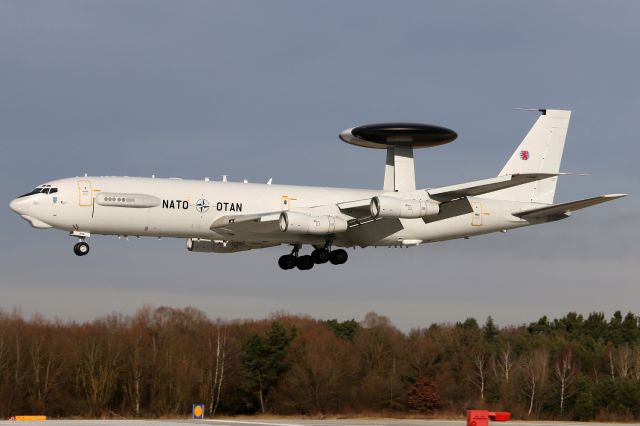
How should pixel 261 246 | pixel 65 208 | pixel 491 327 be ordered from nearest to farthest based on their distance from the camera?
pixel 65 208 → pixel 261 246 → pixel 491 327

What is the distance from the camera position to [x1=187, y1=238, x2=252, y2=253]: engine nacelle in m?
68.9

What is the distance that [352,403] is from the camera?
384 feet

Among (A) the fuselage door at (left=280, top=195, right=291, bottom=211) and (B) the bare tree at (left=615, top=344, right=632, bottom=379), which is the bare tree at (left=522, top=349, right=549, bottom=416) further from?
(A) the fuselage door at (left=280, top=195, right=291, bottom=211)

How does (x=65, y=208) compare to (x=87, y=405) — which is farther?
(x=87, y=405)

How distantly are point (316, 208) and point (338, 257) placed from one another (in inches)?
160

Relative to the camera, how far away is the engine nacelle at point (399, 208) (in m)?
61.4

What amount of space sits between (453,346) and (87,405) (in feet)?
140

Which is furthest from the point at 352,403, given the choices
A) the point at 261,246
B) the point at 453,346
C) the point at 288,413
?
the point at 261,246

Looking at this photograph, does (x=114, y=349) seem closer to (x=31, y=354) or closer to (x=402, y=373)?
(x=31, y=354)

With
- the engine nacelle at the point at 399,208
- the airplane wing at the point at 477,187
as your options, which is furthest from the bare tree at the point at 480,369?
the engine nacelle at the point at 399,208

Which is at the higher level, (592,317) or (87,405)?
(592,317)

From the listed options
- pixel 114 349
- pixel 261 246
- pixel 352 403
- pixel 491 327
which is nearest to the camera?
pixel 261 246

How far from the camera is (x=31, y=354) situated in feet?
346

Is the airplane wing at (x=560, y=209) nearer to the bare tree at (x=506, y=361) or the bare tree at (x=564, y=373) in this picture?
the bare tree at (x=564, y=373)
